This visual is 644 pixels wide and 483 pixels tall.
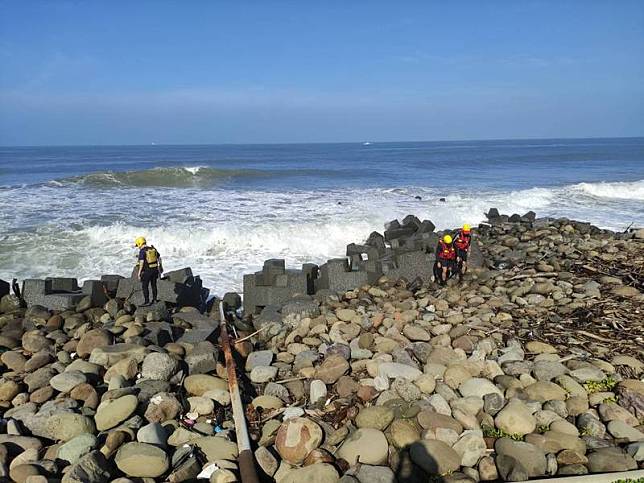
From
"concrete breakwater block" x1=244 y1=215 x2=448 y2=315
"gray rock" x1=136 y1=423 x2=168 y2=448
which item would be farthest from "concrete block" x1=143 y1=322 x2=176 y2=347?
"gray rock" x1=136 y1=423 x2=168 y2=448

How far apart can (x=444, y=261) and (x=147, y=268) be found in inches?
223

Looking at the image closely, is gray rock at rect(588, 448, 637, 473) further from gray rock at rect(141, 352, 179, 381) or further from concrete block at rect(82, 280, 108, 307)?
concrete block at rect(82, 280, 108, 307)

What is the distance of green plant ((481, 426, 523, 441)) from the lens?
4582 mm

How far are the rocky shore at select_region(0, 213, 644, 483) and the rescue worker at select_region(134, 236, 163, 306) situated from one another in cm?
50

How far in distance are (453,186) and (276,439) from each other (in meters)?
25.6

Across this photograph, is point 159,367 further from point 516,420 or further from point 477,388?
point 516,420

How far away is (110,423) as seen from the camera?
4906mm

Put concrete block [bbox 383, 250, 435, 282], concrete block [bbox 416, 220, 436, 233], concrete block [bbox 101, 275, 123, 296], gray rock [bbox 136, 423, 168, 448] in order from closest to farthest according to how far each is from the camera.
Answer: gray rock [bbox 136, 423, 168, 448] < concrete block [bbox 101, 275, 123, 296] < concrete block [bbox 383, 250, 435, 282] < concrete block [bbox 416, 220, 436, 233]

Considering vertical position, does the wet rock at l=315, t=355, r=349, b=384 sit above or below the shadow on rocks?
above

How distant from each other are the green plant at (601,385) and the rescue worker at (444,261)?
4484 millimetres

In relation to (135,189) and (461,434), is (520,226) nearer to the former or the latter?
(461,434)

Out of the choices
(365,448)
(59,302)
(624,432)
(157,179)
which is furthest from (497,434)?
(157,179)

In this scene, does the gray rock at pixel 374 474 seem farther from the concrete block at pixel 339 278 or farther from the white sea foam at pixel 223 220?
the white sea foam at pixel 223 220

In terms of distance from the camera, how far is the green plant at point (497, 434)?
4.58 m
